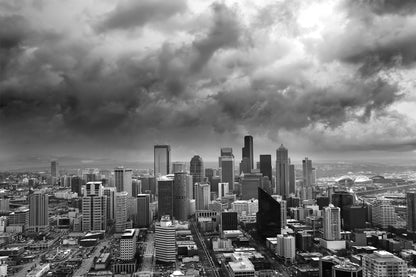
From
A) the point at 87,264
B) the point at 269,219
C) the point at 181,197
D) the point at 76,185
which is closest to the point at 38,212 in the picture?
the point at 76,185

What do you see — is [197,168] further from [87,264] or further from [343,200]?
[87,264]

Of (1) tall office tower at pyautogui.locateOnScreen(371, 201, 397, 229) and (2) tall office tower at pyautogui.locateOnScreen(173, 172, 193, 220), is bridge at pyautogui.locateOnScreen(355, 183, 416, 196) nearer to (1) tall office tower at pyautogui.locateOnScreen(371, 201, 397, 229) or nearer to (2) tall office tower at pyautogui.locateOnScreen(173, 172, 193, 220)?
(1) tall office tower at pyautogui.locateOnScreen(371, 201, 397, 229)

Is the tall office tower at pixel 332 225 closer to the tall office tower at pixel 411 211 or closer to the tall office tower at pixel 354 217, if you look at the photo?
the tall office tower at pixel 354 217

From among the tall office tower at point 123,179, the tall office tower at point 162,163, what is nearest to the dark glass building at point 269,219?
the tall office tower at point 123,179

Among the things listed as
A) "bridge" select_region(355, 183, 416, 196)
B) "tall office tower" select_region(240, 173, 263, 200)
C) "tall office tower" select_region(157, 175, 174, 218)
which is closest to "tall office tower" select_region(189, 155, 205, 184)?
"tall office tower" select_region(240, 173, 263, 200)

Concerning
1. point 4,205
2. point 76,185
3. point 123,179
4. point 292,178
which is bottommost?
point 4,205

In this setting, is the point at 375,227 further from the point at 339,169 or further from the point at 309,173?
the point at 309,173

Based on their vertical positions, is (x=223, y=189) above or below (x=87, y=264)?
above
